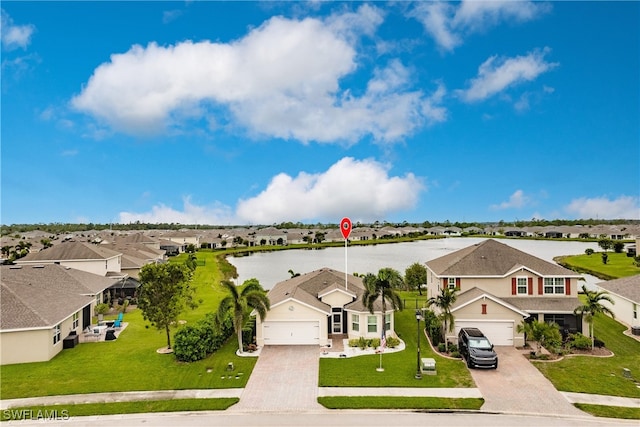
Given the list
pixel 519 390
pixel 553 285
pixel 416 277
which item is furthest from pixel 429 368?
pixel 416 277

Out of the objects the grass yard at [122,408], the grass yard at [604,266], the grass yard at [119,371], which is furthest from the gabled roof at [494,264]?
the grass yard at [604,266]

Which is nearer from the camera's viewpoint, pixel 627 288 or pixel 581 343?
pixel 581 343

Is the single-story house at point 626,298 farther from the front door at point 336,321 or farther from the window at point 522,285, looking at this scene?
the front door at point 336,321

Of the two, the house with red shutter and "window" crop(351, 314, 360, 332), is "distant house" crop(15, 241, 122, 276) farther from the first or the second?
the house with red shutter

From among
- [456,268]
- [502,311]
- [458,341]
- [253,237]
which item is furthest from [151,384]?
[253,237]

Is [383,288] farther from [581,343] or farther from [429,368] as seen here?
[581,343]

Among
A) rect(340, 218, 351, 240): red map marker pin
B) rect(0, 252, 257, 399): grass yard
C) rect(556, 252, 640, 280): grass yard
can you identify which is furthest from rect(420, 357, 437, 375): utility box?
rect(556, 252, 640, 280): grass yard
